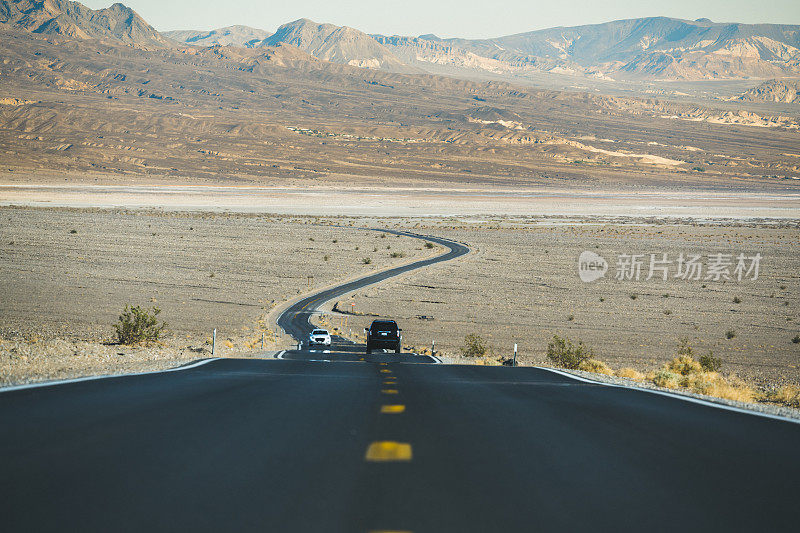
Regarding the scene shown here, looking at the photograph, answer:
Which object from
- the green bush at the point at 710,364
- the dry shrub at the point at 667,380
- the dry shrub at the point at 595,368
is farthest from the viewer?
the green bush at the point at 710,364

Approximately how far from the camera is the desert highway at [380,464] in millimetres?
4168

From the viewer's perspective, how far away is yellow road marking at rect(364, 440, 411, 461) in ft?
18.1

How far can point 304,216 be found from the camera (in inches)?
4146

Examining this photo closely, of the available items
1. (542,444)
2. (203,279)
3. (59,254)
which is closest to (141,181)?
(59,254)

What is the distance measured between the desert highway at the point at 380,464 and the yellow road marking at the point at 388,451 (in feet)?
0.07

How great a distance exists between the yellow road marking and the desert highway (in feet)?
0.07

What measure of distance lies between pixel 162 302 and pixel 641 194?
154 meters

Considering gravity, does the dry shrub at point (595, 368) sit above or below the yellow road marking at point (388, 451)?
below

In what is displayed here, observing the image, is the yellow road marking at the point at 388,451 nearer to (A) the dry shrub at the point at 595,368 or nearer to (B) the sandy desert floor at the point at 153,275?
(B) the sandy desert floor at the point at 153,275

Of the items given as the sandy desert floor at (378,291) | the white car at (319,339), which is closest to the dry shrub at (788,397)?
the sandy desert floor at (378,291)

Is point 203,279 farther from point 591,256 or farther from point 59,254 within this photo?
point 591,256

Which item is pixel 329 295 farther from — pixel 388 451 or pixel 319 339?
pixel 388 451

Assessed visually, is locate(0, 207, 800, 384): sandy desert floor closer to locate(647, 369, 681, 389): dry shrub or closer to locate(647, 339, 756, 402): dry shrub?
locate(647, 339, 756, 402): dry shrub

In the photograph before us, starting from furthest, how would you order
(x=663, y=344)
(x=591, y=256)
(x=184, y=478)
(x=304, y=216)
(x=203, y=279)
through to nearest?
(x=304, y=216) → (x=591, y=256) → (x=203, y=279) → (x=663, y=344) → (x=184, y=478)
